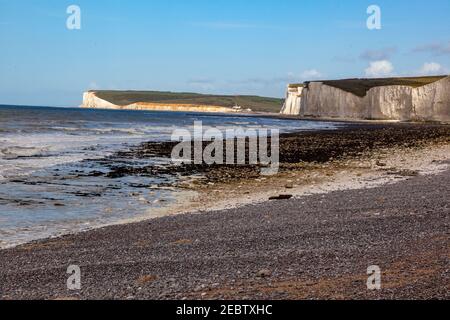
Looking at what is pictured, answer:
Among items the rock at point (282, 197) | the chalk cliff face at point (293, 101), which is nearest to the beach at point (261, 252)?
the rock at point (282, 197)

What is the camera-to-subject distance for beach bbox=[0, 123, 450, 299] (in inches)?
260

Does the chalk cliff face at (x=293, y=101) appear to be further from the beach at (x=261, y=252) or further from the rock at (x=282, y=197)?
the beach at (x=261, y=252)

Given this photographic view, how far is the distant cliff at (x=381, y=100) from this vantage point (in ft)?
304

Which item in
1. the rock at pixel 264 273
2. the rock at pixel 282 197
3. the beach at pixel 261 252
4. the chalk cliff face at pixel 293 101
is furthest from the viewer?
the chalk cliff face at pixel 293 101

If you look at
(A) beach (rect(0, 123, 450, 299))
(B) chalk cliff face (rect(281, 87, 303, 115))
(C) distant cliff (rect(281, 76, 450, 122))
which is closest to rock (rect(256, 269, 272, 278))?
(A) beach (rect(0, 123, 450, 299))

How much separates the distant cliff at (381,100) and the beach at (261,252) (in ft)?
272

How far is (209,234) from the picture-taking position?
397 inches

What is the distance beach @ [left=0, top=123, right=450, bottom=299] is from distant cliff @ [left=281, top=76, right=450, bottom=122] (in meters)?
82.8

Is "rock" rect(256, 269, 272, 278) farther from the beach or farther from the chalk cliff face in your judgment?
the chalk cliff face

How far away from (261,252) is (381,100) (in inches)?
4142

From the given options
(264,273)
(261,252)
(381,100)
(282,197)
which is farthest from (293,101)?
(264,273)

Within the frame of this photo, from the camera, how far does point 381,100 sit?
108 meters

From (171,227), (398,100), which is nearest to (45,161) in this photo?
(171,227)
